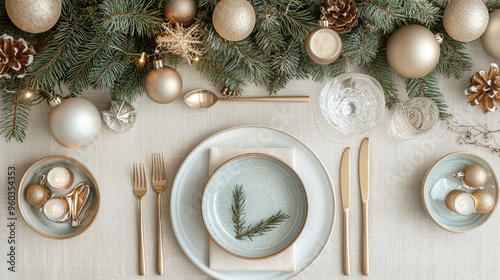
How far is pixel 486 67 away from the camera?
1.13 meters

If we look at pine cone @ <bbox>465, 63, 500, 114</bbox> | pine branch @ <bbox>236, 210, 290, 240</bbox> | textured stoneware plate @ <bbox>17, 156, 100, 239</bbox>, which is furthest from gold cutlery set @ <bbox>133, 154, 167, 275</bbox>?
pine cone @ <bbox>465, 63, 500, 114</bbox>

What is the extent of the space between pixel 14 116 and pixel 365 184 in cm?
87

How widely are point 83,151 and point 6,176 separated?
0.21 metres

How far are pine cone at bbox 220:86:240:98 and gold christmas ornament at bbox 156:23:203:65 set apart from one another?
4.6 inches

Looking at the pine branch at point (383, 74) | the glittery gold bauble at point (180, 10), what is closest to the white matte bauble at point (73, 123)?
the glittery gold bauble at point (180, 10)

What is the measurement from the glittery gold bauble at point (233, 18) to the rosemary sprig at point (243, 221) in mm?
382

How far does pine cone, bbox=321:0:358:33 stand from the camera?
957mm

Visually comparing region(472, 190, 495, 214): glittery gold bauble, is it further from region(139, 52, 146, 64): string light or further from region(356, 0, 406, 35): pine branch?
region(139, 52, 146, 64): string light

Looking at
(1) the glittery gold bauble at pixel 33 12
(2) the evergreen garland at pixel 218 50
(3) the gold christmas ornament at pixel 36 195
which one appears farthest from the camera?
(3) the gold christmas ornament at pixel 36 195

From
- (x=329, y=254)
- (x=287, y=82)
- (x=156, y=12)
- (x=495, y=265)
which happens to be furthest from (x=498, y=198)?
(x=156, y=12)

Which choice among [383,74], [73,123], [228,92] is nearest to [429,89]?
[383,74]

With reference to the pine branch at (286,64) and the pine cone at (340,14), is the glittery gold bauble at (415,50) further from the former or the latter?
the pine branch at (286,64)

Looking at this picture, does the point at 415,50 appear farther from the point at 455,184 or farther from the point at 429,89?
the point at 455,184

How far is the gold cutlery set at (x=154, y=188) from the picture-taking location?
43.9 inches
